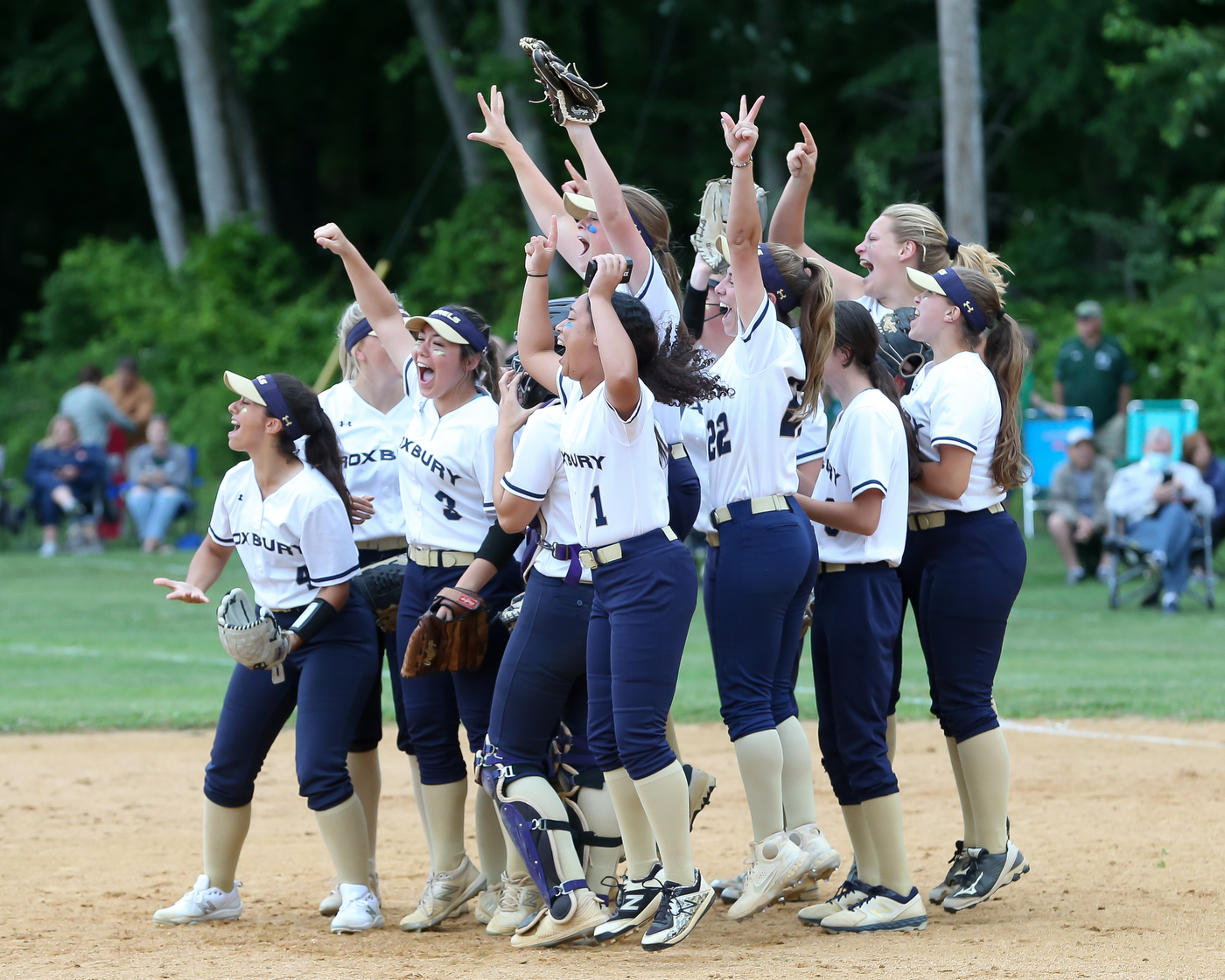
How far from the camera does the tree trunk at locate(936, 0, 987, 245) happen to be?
17125mm

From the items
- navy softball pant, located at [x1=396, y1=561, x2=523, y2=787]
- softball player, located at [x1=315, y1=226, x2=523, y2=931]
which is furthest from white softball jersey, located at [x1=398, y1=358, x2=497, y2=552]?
navy softball pant, located at [x1=396, y1=561, x2=523, y2=787]

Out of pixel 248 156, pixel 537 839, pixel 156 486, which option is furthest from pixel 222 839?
pixel 248 156

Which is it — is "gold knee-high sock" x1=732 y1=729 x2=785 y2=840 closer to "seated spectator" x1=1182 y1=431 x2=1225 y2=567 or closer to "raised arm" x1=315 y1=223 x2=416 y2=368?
"raised arm" x1=315 y1=223 x2=416 y2=368

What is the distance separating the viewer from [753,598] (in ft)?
16.1

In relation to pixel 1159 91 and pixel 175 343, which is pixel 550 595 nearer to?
pixel 1159 91

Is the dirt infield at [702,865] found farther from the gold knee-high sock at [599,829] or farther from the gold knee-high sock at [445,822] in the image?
the gold knee-high sock at [599,829]

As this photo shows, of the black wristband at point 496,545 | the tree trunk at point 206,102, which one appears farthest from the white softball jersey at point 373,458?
the tree trunk at point 206,102

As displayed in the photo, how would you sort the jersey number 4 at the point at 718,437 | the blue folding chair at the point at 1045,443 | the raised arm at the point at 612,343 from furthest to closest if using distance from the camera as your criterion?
the blue folding chair at the point at 1045,443
the jersey number 4 at the point at 718,437
the raised arm at the point at 612,343

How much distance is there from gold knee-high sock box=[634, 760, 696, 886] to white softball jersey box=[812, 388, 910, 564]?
946 mm

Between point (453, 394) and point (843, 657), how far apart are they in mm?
1651

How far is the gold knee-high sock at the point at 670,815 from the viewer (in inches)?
185

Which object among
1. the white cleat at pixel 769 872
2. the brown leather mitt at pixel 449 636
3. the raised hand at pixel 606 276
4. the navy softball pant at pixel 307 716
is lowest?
the white cleat at pixel 769 872

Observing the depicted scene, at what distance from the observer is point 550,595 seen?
16.3 feet

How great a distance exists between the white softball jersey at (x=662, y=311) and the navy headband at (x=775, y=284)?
317 millimetres
